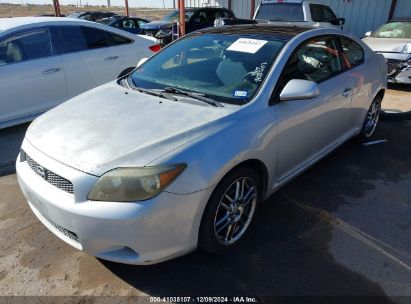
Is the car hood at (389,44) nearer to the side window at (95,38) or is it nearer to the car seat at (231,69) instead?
the side window at (95,38)

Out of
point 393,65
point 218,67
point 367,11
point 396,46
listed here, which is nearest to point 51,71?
point 218,67

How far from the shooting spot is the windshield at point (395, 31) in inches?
340

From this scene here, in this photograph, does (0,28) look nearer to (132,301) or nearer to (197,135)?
(197,135)

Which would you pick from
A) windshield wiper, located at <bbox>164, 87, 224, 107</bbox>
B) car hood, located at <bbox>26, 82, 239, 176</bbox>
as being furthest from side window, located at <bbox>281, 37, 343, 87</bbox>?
car hood, located at <bbox>26, 82, 239, 176</bbox>

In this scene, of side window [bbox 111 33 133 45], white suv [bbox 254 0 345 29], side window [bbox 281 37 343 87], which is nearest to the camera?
side window [bbox 281 37 343 87]

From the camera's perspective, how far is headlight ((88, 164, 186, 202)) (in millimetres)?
2117

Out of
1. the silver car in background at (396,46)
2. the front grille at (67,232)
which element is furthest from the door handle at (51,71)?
the silver car in background at (396,46)

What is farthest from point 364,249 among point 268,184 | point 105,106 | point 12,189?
point 12,189

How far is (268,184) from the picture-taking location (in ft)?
9.77

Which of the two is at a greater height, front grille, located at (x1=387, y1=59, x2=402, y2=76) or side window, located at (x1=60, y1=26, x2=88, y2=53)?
side window, located at (x1=60, y1=26, x2=88, y2=53)

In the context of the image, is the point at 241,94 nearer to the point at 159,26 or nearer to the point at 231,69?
the point at 231,69

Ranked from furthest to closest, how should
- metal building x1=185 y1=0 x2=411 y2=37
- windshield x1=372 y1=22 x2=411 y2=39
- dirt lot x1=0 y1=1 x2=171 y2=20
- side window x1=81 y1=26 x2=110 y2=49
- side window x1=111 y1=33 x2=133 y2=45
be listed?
dirt lot x1=0 y1=1 x2=171 y2=20
metal building x1=185 y1=0 x2=411 y2=37
windshield x1=372 y1=22 x2=411 y2=39
side window x1=111 y1=33 x2=133 y2=45
side window x1=81 y1=26 x2=110 y2=49

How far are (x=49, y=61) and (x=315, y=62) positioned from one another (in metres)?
3.62

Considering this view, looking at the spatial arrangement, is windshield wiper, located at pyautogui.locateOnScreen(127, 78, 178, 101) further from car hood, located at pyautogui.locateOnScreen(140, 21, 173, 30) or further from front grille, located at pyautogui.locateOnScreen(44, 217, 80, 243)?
car hood, located at pyautogui.locateOnScreen(140, 21, 173, 30)
